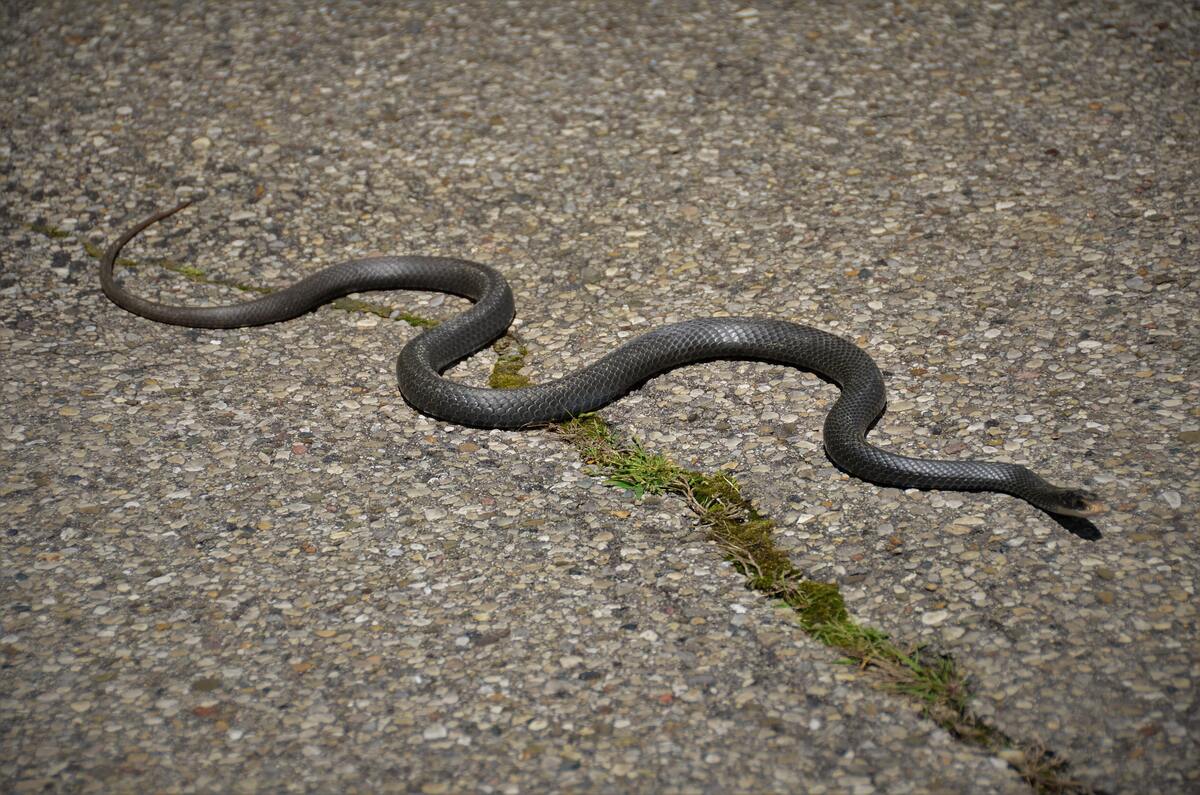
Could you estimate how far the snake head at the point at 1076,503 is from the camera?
481 cm

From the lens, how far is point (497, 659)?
14.8ft

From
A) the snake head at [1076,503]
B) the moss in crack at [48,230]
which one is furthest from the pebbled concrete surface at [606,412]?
the snake head at [1076,503]

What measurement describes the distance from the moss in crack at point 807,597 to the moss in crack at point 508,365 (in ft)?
1.77

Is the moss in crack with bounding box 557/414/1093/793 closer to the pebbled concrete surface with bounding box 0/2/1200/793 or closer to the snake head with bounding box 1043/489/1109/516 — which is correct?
the pebbled concrete surface with bounding box 0/2/1200/793

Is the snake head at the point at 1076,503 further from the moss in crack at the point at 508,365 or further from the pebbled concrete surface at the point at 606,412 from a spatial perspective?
the moss in crack at the point at 508,365

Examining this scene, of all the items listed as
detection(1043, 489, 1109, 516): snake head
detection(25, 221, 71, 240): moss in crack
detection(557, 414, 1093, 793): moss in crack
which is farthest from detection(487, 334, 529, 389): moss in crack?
detection(25, 221, 71, 240): moss in crack

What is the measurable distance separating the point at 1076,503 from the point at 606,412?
7.98 ft

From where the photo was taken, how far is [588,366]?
617 cm

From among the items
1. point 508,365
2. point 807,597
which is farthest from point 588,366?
point 807,597

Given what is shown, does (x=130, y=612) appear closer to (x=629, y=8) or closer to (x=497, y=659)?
(x=497, y=659)

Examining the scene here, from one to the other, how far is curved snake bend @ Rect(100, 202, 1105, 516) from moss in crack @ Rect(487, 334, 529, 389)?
0.09 metres

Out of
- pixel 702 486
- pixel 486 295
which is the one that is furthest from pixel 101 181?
pixel 702 486

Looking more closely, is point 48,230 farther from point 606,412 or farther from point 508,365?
point 606,412

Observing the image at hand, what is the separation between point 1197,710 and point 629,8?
24.4 feet
